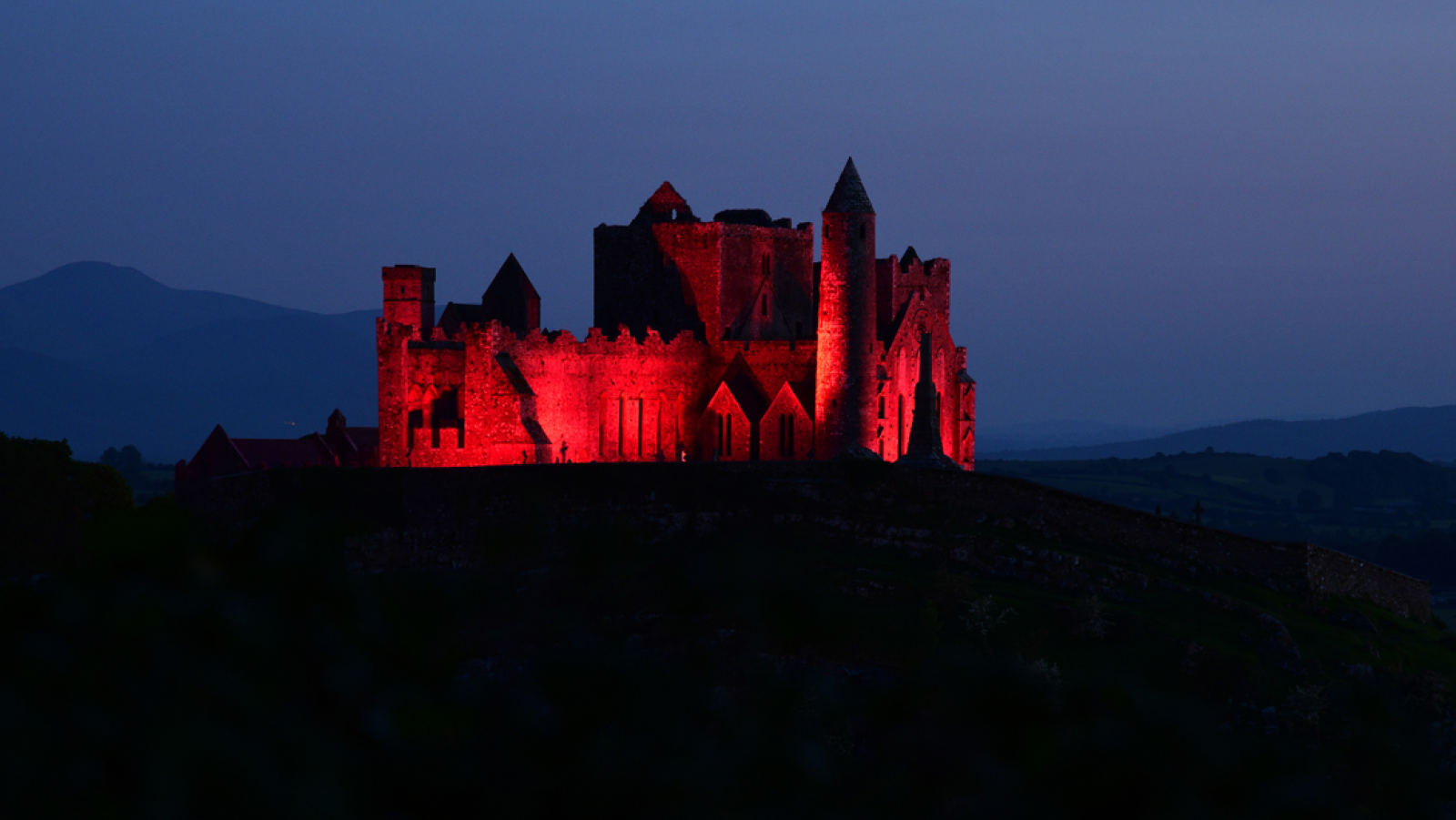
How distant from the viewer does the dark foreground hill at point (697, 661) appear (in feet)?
94.6

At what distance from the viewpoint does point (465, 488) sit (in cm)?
7275

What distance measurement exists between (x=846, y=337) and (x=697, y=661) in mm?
34566

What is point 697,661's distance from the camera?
47.8 metres

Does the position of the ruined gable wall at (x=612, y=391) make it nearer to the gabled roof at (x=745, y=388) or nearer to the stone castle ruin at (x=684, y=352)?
the stone castle ruin at (x=684, y=352)

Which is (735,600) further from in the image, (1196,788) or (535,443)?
(1196,788)

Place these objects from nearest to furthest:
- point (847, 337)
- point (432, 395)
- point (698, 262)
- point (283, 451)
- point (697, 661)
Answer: point (697, 661)
point (432, 395)
point (847, 337)
point (698, 262)
point (283, 451)

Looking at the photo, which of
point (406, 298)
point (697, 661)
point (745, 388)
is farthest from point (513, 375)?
point (697, 661)

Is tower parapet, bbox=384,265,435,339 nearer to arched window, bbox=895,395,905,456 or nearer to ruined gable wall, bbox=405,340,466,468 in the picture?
ruined gable wall, bbox=405,340,466,468

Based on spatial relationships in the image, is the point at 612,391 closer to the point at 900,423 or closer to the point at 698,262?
the point at 698,262

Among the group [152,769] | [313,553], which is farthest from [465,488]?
[152,769]

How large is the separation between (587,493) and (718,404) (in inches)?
497

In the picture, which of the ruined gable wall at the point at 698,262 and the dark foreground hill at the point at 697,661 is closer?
the dark foreground hill at the point at 697,661

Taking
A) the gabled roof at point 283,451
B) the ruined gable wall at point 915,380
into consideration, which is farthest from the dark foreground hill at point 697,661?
the gabled roof at point 283,451

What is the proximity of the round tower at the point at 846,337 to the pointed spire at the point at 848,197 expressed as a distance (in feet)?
0.37
